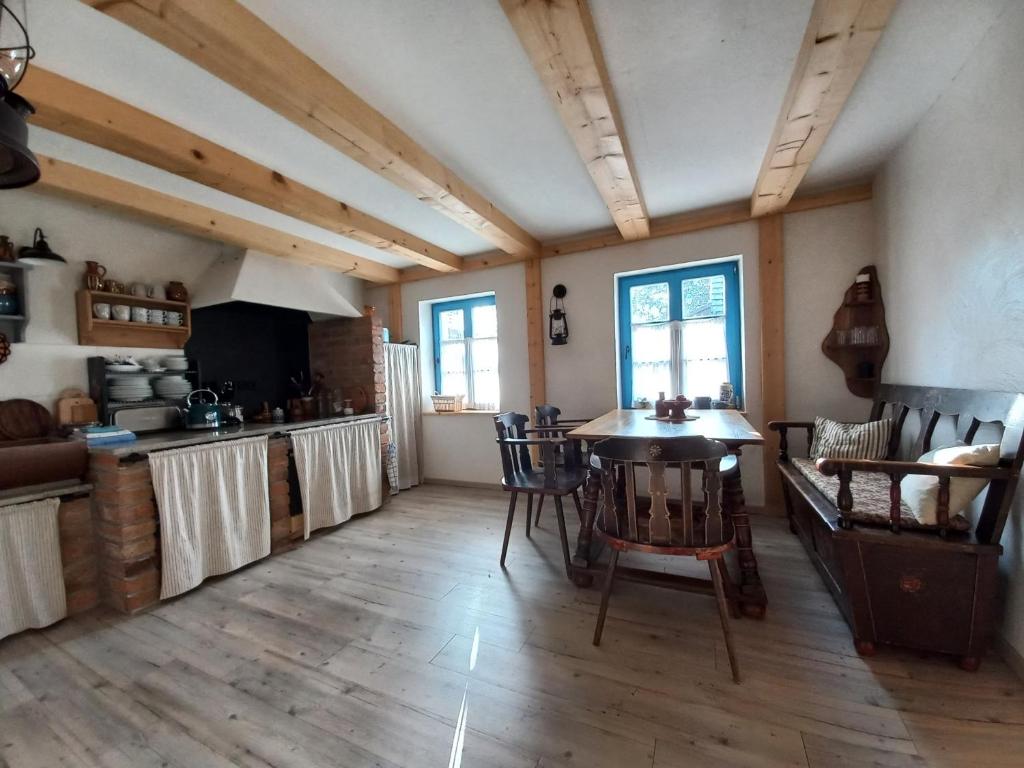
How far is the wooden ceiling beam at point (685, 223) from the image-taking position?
112 inches

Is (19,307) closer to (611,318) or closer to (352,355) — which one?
(352,355)

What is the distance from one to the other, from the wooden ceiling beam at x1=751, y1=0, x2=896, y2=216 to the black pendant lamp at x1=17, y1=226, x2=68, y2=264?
150 inches

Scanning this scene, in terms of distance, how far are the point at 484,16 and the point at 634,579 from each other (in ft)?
7.68

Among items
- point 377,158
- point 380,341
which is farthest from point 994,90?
point 380,341

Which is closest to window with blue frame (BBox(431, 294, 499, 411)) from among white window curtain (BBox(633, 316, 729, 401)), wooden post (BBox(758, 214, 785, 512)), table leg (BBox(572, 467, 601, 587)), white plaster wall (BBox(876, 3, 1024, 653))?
white window curtain (BBox(633, 316, 729, 401))

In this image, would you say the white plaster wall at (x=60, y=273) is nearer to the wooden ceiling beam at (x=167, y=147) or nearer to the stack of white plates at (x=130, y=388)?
the stack of white plates at (x=130, y=388)

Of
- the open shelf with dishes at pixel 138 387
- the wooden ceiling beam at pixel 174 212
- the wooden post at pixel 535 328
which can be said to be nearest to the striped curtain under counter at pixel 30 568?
the open shelf with dishes at pixel 138 387

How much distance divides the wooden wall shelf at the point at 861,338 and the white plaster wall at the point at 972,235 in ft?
0.98

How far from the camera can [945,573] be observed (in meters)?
1.45

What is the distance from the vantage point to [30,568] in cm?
193

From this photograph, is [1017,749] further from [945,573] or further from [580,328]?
[580,328]

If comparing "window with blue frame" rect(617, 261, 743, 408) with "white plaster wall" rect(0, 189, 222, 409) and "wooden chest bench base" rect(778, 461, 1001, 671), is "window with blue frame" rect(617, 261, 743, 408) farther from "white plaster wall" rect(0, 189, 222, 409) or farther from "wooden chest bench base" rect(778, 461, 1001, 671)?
"white plaster wall" rect(0, 189, 222, 409)

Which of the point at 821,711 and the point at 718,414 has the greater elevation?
the point at 718,414

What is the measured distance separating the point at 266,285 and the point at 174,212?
70 cm
